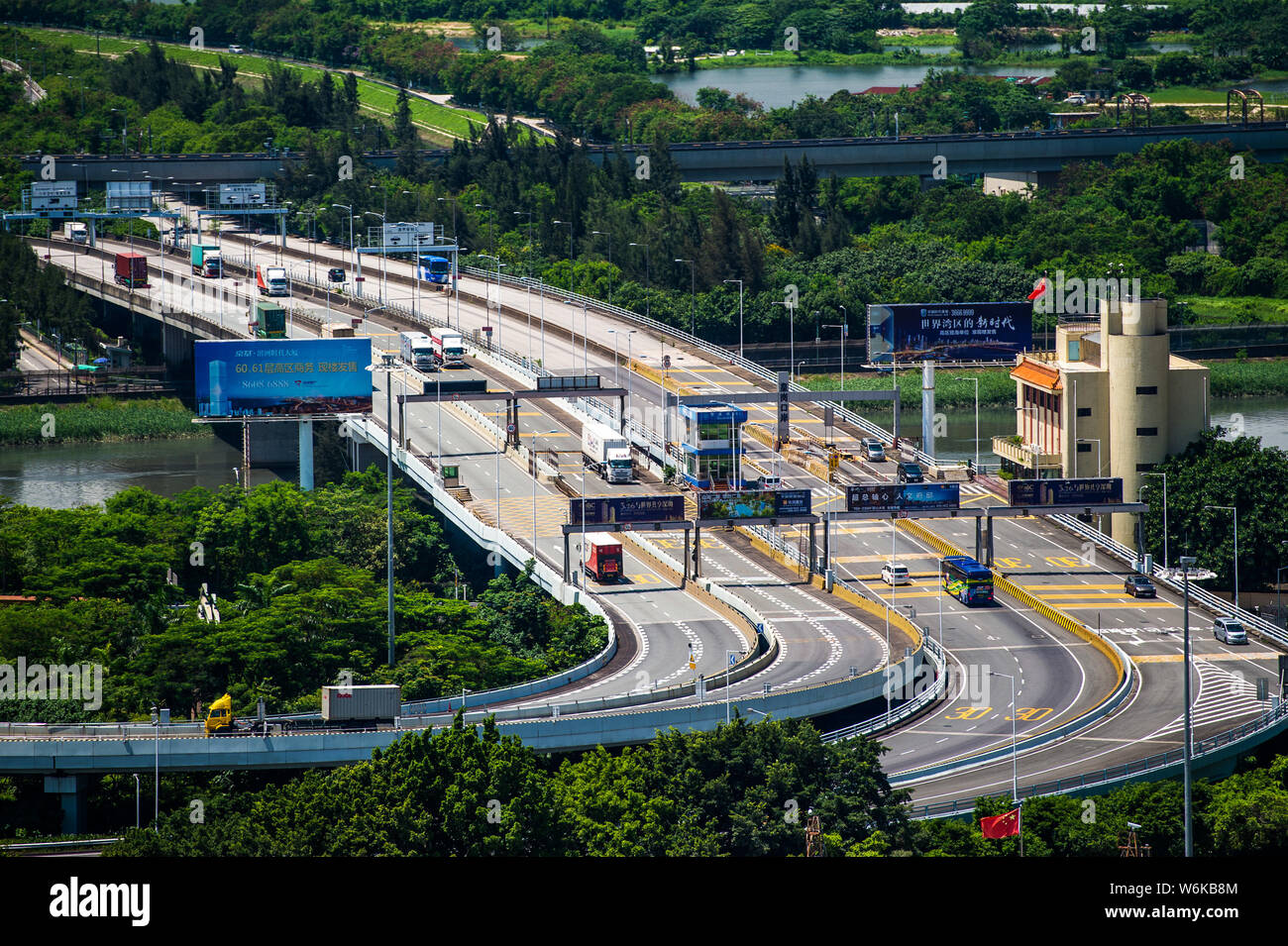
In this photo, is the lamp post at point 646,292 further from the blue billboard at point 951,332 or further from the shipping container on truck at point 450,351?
the blue billboard at point 951,332

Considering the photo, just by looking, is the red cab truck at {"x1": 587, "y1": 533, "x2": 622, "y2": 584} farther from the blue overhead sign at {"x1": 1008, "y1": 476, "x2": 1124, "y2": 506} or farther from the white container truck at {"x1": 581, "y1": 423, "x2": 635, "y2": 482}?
the blue overhead sign at {"x1": 1008, "y1": 476, "x2": 1124, "y2": 506}

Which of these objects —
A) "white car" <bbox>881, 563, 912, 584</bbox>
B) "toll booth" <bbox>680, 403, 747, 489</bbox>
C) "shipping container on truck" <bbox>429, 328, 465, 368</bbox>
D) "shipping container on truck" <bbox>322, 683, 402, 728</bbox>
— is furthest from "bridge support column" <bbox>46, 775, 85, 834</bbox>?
"shipping container on truck" <bbox>429, 328, 465, 368</bbox>

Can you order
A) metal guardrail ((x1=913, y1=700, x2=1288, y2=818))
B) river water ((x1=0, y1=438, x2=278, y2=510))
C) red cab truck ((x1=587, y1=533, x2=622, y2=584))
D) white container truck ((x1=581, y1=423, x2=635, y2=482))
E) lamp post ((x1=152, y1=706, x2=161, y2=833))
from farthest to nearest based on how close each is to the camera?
1. river water ((x1=0, y1=438, x2=278, y2=510))
2. white container truck ((x1=581, y1=423, x2=635, y2=482))
3. red cab truck ((x1=587, y1=533, x2=622, y2=584))
4. metal guardrail ((x1=913, y1=700, x2=1288, y2=818))
5. lamp post ((x1=152, y1=706, x2=161, y2=833))

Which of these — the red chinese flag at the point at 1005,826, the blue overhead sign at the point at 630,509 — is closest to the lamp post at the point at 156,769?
the red chinese flag at the point at 1005,826

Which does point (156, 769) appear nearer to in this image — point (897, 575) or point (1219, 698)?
point (1219, 698)

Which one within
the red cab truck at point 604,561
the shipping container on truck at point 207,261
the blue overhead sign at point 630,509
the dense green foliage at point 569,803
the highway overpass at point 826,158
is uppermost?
the highway overpass at point 826,158
